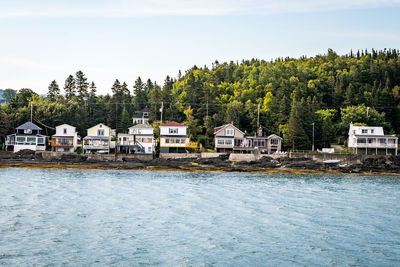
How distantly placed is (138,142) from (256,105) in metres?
28.1

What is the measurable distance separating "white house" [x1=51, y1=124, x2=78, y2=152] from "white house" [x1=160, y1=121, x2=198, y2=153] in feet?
50.0

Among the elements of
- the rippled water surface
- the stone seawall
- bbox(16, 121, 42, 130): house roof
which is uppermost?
bbox(16, 121, 42, 130): house roof

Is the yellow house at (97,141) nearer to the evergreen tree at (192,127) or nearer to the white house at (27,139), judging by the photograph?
the white house at (27,139)

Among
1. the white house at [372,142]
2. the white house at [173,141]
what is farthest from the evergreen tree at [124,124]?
the white house at [372,142]

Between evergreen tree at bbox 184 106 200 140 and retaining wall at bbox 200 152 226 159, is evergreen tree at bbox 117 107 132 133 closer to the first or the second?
evergreen tree at bbox 184 106 200 140

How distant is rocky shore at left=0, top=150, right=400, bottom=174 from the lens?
186ft

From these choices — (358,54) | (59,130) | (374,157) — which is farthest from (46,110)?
(358,54)

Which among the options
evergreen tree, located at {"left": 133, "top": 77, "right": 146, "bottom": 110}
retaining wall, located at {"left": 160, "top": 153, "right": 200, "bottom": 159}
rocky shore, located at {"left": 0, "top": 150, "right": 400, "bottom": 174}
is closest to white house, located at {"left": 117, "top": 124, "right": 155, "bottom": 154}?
retaining wall, located at {"left": 160, "top": 153, "right": 200, "bottom": 159}

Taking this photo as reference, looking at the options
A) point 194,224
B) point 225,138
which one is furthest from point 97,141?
point 194,224

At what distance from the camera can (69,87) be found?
331 ft

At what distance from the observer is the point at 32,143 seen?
230 feet

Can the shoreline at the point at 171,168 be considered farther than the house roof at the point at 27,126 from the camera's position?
No

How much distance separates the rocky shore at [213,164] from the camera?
5681 cm

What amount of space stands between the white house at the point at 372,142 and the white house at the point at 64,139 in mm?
48174
